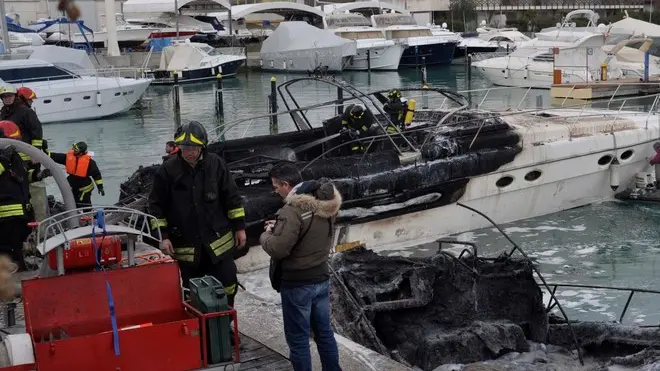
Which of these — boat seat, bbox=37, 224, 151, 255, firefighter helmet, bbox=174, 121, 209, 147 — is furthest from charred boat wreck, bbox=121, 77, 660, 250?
boat seat, bbox=37, 224, 151, 255

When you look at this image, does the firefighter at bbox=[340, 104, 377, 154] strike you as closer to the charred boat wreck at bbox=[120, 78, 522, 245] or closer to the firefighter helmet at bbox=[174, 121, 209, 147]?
the charred boat wreck at bbox=[120, 78, 522, 245]

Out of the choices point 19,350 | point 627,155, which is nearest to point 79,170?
point 19,350

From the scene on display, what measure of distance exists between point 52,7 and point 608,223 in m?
59.4

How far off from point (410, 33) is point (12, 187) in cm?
4635

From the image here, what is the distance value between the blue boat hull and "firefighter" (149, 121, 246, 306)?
44.8 m

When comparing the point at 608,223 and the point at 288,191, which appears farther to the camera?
the point at 608,223

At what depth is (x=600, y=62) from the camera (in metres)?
34.3

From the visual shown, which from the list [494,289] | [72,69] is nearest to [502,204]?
[494,289]

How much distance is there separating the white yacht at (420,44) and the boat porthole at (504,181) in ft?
118

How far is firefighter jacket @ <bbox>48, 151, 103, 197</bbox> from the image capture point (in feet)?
36.3

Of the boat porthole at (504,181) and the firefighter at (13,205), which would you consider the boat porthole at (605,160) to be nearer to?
the boat porthole at (504,181)

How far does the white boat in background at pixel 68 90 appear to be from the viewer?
28.7 metres

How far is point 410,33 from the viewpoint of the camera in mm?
52656

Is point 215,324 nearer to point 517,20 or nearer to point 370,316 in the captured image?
point 370,316
